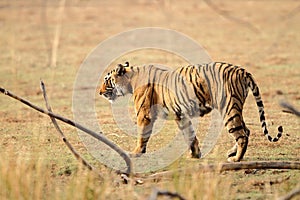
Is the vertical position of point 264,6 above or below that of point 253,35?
above

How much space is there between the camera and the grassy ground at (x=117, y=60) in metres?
5.77

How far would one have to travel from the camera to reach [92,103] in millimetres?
11398

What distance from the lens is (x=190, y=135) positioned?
8039 mm

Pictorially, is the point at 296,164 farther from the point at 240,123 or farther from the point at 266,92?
the point at 266,92

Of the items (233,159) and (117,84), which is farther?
(117,84)

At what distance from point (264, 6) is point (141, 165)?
628 inches

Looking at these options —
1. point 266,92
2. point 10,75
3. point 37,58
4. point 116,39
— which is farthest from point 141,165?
point 116,39

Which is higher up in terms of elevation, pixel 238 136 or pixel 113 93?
pixel 113 93

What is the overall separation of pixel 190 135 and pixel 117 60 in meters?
7.54

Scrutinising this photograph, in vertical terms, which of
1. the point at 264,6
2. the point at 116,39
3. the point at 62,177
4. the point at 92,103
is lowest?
the point at 62,177

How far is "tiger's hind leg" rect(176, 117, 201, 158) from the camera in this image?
25.9 feet

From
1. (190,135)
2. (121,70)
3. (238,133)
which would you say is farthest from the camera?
(121,70)

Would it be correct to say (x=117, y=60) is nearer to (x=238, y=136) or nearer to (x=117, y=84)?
(x=117, y=84)


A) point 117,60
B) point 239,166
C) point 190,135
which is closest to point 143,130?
point 190,135
